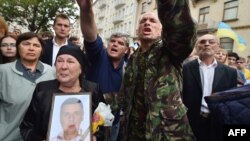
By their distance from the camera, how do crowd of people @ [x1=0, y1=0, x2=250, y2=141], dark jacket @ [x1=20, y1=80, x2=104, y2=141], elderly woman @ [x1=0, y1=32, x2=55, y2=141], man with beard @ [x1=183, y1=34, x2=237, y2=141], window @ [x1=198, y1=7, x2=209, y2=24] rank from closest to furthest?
crowd of people @ [x1=0, y1=0, x2=250, y2=141] → dark jacket @ [x1=20, y1=80, x2=104, y2=141] → elderly woman @ [x1=0, y1=32, x2=55, y2=141] → man with beard @ [x1=183, y1=34, x2=237, y2=141] → window @ [x1=198, y1=7, x2=209, y2=24]

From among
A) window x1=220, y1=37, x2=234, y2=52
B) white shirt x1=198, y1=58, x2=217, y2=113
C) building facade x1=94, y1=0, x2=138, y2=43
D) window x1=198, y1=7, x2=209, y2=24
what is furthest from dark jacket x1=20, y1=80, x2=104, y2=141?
building facade x1=94, y1=0, x2=138, y2=43

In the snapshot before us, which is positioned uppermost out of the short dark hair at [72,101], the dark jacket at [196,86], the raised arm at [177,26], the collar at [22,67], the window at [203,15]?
the window at [203,15]

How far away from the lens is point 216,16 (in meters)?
21.8

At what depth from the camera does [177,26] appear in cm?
168

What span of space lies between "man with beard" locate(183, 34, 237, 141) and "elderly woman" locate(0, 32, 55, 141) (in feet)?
5.52

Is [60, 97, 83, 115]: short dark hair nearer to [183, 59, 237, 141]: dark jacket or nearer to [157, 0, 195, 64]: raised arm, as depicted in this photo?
[157, 0, 195, 64]: raised arm

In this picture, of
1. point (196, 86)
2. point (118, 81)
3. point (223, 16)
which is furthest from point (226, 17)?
point (118, 81)

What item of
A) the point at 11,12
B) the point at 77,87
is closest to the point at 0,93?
the point at 77,87

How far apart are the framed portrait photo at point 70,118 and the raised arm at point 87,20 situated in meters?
0.52

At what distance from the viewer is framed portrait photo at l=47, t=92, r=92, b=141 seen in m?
2.08

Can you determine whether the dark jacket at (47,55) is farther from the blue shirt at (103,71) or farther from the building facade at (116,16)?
the building facade at (116,16)

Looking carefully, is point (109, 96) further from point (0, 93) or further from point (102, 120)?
point (0, 93)

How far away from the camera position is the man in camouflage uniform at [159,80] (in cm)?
169

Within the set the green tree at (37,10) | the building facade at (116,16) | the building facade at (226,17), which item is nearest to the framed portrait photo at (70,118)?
the building facade at (226,17)
